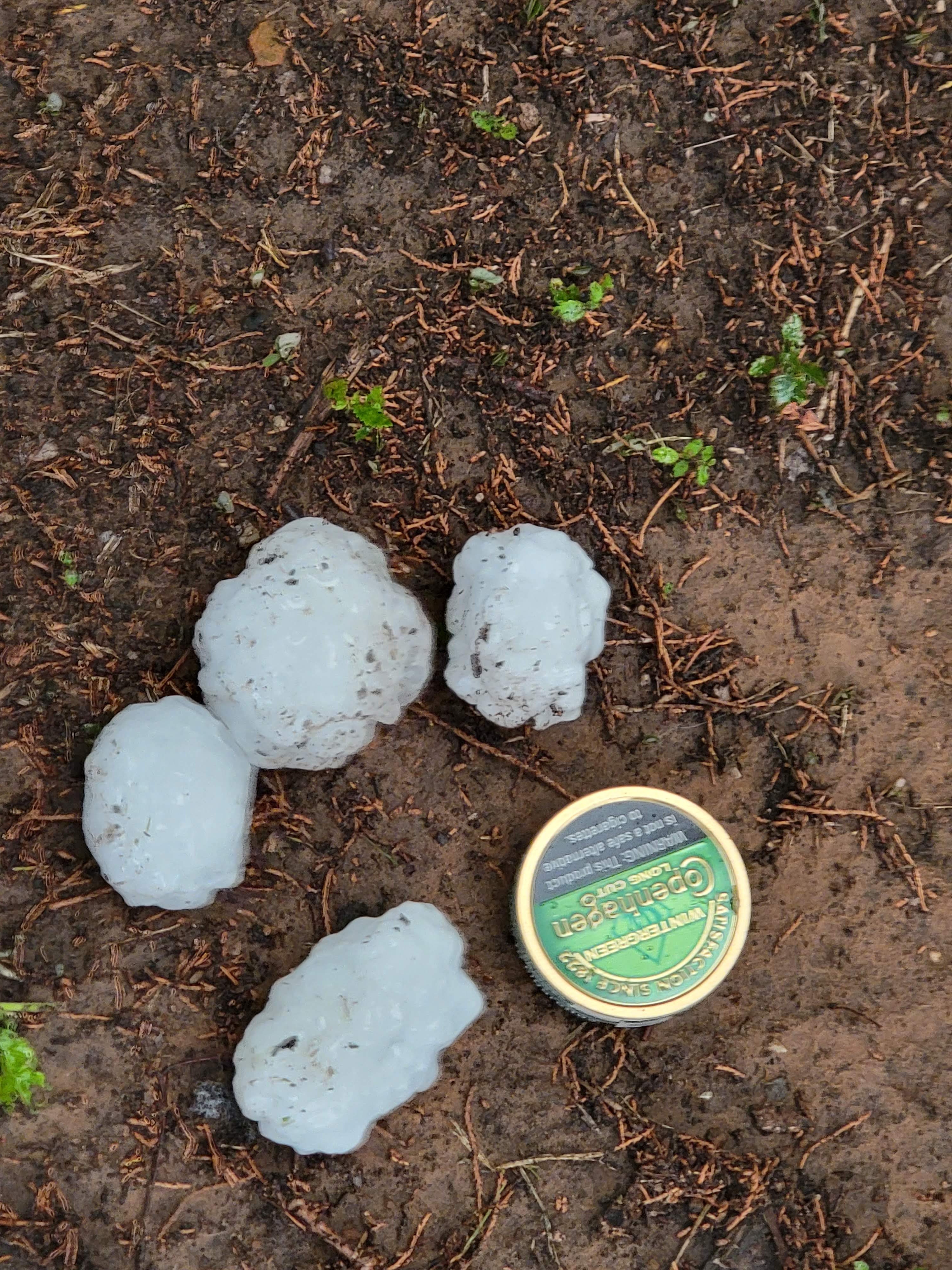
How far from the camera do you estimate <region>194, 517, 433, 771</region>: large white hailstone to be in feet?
10.1

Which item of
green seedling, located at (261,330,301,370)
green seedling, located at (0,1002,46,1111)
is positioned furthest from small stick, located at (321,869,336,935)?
green seedling, located at (261,330,301,370)

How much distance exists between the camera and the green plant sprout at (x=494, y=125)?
3578 mm

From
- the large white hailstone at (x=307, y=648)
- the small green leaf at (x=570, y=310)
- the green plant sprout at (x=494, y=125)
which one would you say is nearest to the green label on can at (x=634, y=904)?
the large white hailstone at (x=307, y=648)

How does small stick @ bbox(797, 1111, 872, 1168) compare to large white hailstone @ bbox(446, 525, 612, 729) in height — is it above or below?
below

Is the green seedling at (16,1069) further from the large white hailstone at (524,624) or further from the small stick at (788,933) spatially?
the small stick at (788,933)

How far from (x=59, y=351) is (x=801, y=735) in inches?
126

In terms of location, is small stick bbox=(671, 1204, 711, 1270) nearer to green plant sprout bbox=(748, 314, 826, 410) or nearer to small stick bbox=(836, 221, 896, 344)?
green plant sprout bbox=(748, 314, 826, 410)

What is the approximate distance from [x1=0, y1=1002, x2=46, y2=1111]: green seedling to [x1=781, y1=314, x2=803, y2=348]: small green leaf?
3810mm

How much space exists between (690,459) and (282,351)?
1.63 m

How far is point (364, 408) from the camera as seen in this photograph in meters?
3.51

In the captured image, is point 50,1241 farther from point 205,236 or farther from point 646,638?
point 205,236

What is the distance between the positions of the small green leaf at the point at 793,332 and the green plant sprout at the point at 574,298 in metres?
0.70

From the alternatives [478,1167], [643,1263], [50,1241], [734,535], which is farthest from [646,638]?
[50,1241]

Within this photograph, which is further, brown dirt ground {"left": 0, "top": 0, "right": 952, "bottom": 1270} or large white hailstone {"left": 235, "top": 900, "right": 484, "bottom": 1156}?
brown dirt ground {"left": 0, "top": 0, "right": 952, "bottom": 1270}
